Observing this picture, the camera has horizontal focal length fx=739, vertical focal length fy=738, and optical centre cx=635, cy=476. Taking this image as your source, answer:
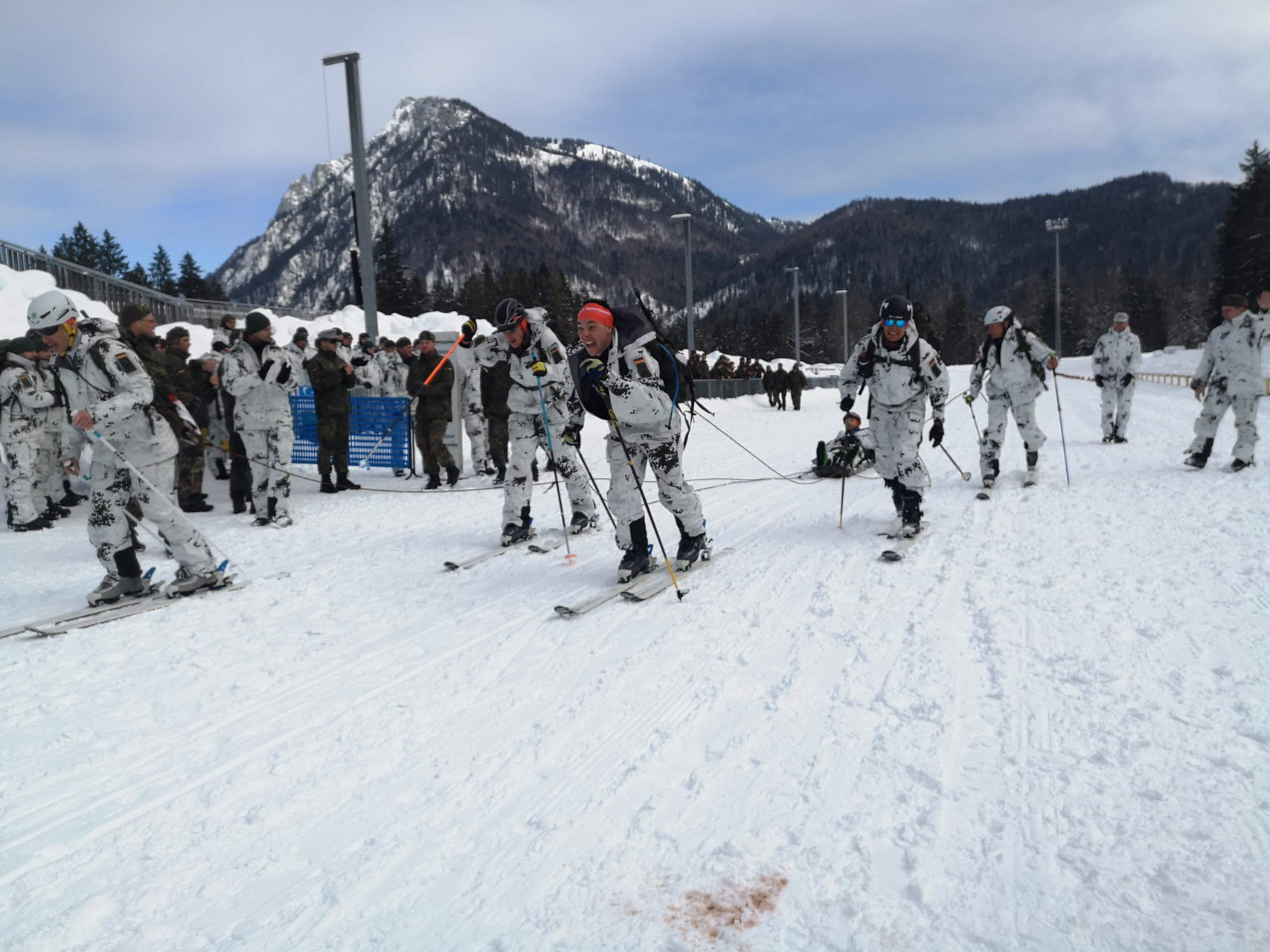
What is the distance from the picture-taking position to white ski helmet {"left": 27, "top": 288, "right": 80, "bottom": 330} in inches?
212

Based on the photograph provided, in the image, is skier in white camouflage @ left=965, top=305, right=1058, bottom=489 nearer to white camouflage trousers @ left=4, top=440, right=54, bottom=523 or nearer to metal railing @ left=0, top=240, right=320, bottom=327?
white camouflage trousers @ left=4, top=440, right=54, bottom=523

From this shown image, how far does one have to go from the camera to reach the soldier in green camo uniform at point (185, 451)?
32.8 ft

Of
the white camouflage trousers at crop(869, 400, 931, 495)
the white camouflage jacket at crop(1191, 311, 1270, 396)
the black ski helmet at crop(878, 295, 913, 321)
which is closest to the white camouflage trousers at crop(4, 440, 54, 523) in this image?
the white camouflage trousers at crop(869, 400, 931, 495)

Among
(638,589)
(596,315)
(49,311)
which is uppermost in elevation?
(49,311)

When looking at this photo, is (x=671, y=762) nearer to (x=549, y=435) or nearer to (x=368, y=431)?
(x=549, y=435)

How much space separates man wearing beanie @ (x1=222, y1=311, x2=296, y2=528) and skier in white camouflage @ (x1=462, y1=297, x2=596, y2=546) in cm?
273

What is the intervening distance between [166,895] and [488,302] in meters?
Answer: 77.2

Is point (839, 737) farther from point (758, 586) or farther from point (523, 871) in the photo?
point (758, 586)

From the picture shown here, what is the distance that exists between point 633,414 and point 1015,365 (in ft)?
19.2

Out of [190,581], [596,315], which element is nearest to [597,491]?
[596,315]

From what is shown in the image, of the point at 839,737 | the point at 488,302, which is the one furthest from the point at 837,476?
the point at 488,302

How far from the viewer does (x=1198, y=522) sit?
6820 mm

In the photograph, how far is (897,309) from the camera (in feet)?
22.4

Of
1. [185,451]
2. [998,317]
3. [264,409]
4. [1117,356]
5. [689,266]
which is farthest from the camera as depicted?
[689,266]
